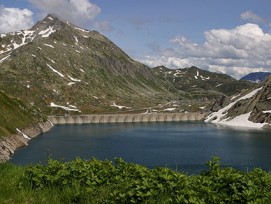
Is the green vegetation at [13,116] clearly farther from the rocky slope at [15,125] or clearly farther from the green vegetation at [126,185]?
the green vegetation at [126,185]

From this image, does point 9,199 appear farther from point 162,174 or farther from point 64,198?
point 162,174

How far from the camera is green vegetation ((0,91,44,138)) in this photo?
121887mm

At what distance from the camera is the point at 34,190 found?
15906 mm

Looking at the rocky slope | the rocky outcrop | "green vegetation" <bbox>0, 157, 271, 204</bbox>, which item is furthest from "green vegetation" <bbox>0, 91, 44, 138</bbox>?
"green vegetation" <bbox>0, 157, 271, 204</bbox>

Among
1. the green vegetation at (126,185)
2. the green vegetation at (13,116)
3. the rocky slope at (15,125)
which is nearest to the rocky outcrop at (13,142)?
the rocky slope at (15,125)

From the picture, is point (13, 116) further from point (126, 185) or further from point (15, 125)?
point (126, 185)

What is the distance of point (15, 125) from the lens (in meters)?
A: 136

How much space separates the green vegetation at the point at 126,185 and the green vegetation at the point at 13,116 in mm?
97991

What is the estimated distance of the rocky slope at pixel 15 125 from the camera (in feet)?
351

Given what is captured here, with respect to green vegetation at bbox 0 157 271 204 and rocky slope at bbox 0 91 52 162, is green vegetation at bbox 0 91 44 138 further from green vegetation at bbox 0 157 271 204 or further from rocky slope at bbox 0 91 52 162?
green vegetation at bbox 0 157 271 204

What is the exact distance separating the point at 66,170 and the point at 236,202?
7.73 m

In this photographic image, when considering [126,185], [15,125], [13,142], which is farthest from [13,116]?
[126,185]

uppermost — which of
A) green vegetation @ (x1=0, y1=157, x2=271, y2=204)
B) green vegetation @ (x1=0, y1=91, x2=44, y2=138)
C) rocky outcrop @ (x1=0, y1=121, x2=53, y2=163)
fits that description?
green vegetation @ (x1=0, y1=157, x2=271, y2=204)

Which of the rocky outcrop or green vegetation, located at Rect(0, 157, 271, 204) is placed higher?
green vegetation, located at Rect(0, 157, 271, 204)
